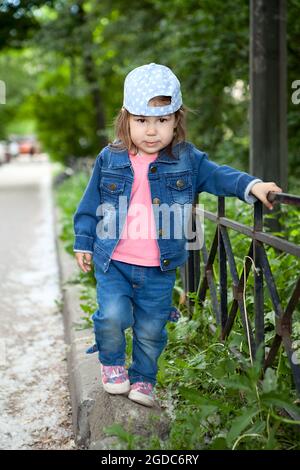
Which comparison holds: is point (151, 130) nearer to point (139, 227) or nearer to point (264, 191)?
point (139, 227)

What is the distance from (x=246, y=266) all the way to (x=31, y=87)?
23503mm

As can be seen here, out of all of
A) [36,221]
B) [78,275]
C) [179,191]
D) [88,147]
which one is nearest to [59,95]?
[88,147]

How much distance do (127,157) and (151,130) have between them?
187 mm

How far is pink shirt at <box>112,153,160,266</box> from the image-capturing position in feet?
9.86

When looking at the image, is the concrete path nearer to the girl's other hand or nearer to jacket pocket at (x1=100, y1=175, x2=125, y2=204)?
the girl's other hand

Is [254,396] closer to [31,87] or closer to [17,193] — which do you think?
[17,193]

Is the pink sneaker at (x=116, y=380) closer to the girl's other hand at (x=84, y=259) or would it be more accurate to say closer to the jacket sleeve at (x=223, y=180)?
the girl's other hand at (x=84, y=259)

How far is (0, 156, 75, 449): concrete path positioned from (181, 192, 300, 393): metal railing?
997mm

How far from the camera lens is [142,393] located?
3.07 meters

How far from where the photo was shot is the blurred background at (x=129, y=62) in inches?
330

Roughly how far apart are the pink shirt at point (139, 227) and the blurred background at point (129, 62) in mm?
374

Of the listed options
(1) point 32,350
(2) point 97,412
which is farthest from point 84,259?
(1) point 32,350

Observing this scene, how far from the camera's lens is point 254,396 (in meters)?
2.51

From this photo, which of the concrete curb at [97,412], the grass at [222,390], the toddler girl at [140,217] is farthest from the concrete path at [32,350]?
the toddler girl at [140,217]
